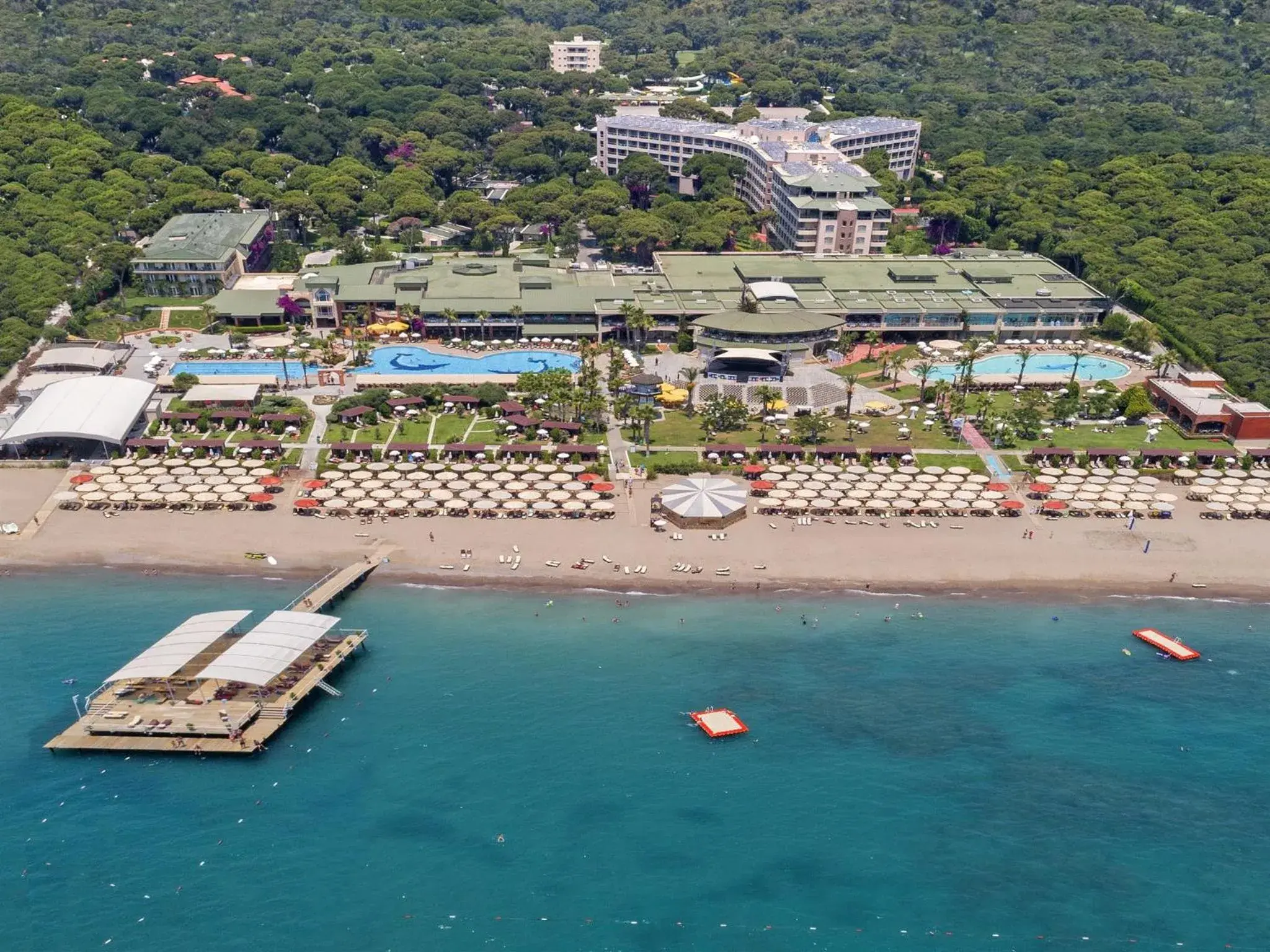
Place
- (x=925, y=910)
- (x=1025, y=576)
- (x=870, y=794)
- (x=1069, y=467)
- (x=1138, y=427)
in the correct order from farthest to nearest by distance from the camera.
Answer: (x=1138, y=427) < (x=1069, y=467) < (x=1025, y=576) < (x=870, y=794) < (x=925, y=910)

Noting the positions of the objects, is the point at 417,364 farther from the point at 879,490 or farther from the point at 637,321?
the point at 879,490

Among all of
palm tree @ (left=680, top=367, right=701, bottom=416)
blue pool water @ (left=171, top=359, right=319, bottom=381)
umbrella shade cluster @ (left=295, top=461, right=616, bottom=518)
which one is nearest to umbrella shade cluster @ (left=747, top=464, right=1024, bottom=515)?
umbrella shade cluster @ (left=295, top=461, right=616, bottom=518)

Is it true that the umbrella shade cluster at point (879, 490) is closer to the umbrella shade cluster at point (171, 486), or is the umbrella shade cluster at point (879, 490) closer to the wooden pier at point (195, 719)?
the wooden pier at point (195, 719)

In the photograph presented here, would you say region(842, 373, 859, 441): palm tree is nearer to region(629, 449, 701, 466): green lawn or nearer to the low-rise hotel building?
the low-rise hotel building

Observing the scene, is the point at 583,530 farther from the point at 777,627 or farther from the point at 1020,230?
the point at 1020,230

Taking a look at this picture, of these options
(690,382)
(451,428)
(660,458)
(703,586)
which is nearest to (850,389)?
(690,382)

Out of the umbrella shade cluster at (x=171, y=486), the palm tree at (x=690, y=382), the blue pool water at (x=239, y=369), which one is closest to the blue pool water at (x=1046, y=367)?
the palm tree at (x=690, y=382)

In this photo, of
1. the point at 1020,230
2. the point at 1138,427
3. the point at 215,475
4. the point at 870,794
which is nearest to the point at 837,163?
the point at 1020,230
